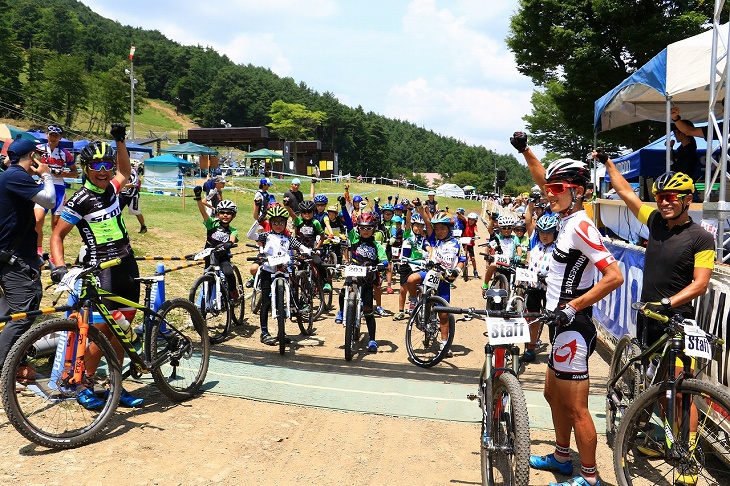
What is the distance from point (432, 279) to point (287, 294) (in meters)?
2.13

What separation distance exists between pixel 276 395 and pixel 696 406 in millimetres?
4024

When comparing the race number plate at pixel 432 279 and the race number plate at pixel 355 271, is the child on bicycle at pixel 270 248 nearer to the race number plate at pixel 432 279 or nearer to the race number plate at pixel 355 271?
the race number plate at pixel 355 271

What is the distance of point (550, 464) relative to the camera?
4363 mm

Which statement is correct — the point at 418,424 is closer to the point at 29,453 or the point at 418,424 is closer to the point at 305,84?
the point at 29,453

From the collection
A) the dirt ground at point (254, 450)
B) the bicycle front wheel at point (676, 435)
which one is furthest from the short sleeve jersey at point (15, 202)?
the bicycle front wheel at point (676, 435)

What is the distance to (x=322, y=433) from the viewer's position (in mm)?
5070

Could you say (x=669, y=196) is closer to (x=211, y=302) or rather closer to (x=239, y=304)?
(x=211, y=302)

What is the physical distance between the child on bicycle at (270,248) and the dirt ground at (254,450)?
7.53ft

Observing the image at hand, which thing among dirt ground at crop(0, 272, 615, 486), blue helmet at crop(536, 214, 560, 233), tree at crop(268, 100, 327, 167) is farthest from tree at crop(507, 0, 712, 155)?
tree at crop(268, 100, 327, 167)

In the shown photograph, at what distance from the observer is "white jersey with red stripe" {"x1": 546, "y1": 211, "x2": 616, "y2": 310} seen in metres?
3.83

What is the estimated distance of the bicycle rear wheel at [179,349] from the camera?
540 cm

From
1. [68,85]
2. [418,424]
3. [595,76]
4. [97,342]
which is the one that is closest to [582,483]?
[418,424]

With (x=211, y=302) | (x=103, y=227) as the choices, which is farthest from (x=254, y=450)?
(x=211, y=302)

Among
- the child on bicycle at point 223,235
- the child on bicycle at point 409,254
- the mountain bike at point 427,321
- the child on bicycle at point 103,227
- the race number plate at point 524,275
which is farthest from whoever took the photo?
the child on bicycle at point 409,254
